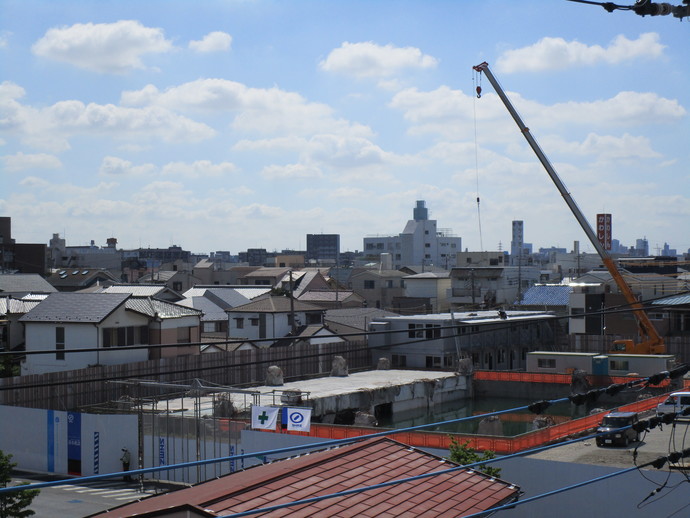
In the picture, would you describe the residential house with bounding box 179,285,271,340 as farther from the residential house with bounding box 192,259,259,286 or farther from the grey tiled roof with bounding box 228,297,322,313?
the residential house with bounding box 192,259,259,286

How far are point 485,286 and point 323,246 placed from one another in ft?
235

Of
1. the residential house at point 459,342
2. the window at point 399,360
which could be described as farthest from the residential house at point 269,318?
the window at point 399,360

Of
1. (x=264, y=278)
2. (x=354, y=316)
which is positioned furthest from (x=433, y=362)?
(x=264, y=278)

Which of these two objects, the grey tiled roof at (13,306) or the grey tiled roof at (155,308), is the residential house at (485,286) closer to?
the grey tiled roof at (155,308)

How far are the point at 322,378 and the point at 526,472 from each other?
1668cm

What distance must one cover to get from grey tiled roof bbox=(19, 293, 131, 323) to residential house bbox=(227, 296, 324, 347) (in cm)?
1093

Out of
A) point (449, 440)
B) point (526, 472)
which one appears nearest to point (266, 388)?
point (449, 440)

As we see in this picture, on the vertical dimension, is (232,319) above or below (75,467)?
above

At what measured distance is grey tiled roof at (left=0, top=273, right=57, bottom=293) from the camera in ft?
134

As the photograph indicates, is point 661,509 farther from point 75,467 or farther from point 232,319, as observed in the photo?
point 232,319

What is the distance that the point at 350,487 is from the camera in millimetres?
8914

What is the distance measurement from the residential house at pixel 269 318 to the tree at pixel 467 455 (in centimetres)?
2115

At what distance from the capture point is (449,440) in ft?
56.0

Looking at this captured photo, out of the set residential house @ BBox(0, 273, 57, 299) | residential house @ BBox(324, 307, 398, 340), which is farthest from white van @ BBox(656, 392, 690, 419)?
residential house @ BBox(0, 273, 57, 299)
